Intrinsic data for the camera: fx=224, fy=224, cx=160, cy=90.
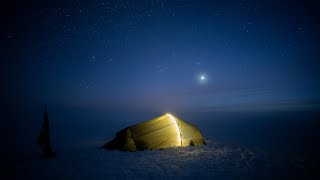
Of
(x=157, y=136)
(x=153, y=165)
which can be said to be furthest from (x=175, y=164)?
(x=157, y=136)

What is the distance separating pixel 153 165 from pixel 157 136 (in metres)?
4.34

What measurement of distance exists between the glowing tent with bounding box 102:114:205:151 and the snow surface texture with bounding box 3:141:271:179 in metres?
0.73

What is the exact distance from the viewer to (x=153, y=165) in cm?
1135

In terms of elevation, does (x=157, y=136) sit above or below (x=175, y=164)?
above

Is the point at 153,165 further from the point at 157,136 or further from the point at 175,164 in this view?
the point at 157,136

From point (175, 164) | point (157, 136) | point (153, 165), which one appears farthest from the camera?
point (157, 136)

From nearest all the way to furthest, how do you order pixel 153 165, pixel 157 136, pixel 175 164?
pixel 153 165
pixel 175 164
pixel 157 136

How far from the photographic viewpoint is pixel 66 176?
10.0 m

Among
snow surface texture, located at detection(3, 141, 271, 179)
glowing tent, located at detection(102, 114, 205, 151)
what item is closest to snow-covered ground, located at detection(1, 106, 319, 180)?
snow surface texture, located at detection(3, 141, 271, 179)

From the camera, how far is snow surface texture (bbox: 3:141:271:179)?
9867 millimetres

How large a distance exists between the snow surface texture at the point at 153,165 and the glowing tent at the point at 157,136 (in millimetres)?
727

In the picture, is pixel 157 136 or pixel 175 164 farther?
pixel 157 136

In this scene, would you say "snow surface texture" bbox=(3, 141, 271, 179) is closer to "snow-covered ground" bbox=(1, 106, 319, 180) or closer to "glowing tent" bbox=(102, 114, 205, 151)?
"snow-covered ground" bbox=(1, 106, 319, 180)

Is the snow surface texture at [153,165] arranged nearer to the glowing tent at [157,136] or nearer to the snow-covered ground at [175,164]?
the snow-covered ground at [175,164]
